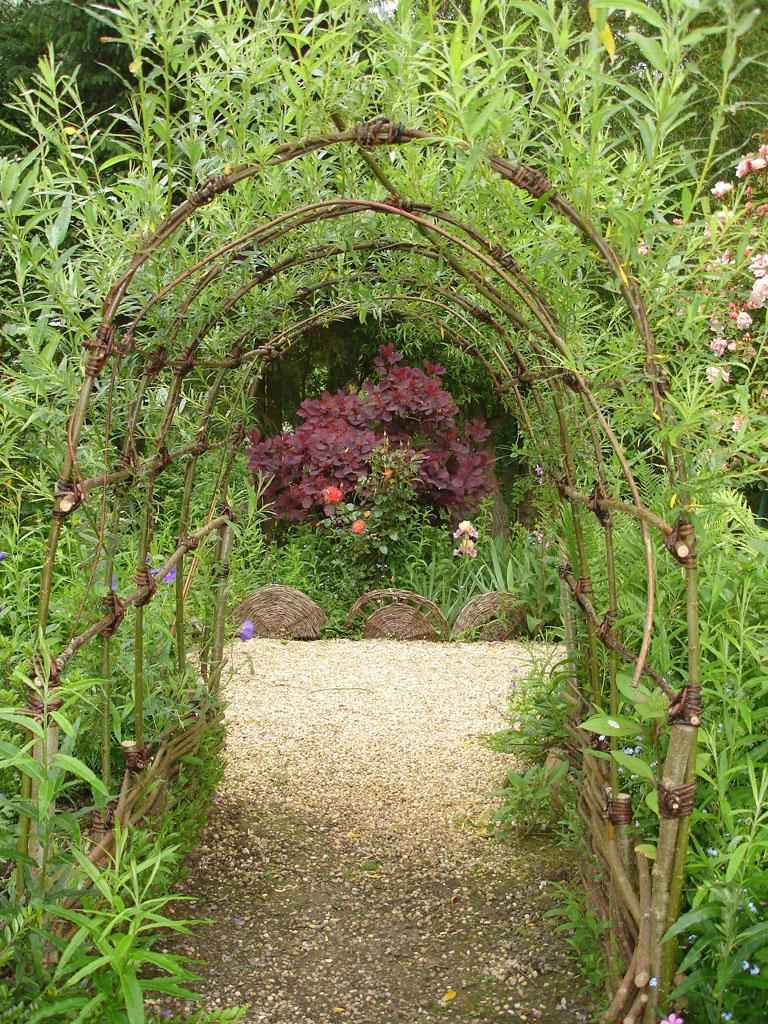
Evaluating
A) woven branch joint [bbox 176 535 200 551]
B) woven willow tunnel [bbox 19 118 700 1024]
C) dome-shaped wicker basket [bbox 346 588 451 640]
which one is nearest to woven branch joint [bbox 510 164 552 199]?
woven willow tunnel [bbox 19 118 700 1024]

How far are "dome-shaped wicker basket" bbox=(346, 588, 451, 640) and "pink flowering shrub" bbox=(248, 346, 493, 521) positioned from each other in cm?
72

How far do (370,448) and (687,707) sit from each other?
14.1 feet

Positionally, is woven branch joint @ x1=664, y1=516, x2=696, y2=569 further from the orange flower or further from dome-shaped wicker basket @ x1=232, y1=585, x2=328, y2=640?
the orange flower

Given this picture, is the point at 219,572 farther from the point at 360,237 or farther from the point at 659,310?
the point at 659,310

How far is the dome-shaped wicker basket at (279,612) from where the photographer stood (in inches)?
203

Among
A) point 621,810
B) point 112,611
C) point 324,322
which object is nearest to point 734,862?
point 621,810

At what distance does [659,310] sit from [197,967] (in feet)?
5.49

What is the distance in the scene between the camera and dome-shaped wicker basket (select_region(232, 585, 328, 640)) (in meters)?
5.15

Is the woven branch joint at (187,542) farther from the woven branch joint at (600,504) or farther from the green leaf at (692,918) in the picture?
the green leaf at (692,918)

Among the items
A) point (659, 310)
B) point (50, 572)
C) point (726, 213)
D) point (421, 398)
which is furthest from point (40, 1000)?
point (421, 398)

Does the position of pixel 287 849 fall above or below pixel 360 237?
below

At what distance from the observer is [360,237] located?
2.27 m

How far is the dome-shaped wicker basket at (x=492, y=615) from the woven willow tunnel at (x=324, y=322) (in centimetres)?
243

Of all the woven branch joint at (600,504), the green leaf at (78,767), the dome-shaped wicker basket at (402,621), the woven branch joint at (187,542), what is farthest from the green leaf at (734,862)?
the dome-shaped wicker basket at (402,621)
